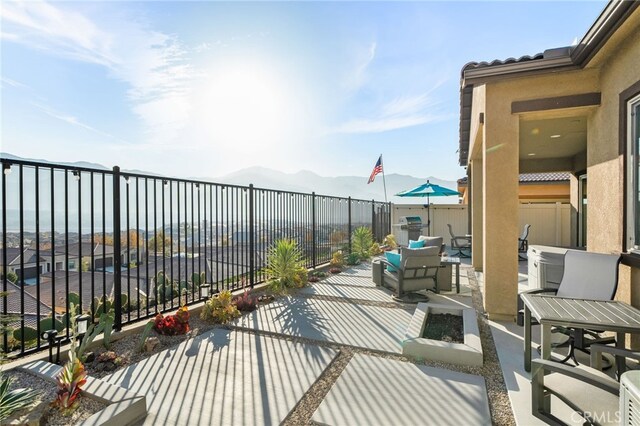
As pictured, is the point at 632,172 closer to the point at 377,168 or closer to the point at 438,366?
the point at 438,366

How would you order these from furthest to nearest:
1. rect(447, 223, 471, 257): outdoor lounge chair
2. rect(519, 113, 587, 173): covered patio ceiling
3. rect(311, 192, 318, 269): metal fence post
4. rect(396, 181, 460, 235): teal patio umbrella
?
rect(396, 181, 460, 235): teal patio umbrella, rect(447, 223, 471, 257): outdoor lounge chair, rect(311, 192, 318, 269): metal fence post, rect(519, 113, 587, 173): covered patio ceiling

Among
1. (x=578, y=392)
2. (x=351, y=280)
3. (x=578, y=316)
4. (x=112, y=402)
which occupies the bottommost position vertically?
(x=351, y=280)

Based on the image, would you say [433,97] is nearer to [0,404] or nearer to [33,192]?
[33,192]

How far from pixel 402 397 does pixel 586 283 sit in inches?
92.3

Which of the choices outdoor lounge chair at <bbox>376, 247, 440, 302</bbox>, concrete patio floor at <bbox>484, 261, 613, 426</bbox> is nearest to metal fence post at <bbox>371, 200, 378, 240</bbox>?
outdoor lounge chair at <bbox>376, 247, 440, 302</bbox>

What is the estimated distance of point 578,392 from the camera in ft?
5.55

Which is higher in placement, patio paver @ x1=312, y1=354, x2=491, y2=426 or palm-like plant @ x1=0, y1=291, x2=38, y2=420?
palm-like plant @ x1=0, y1=291, x2=38, y2=420

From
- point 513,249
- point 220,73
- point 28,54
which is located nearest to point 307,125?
point 220,73

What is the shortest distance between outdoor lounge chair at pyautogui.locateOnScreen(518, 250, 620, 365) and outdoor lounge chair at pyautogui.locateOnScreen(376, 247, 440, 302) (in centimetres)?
183

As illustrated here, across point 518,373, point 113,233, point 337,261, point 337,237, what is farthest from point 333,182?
point 518,373

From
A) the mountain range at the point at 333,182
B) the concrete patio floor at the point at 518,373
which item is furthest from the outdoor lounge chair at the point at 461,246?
the concrete patio floor at the point at 518,373

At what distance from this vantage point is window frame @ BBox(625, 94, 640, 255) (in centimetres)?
280

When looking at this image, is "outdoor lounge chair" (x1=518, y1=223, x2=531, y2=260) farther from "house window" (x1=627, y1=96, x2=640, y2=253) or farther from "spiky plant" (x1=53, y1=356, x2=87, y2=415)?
"spiky plant" (x1=53, y1=356, x2=87, y2=415)

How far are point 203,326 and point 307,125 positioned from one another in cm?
816
